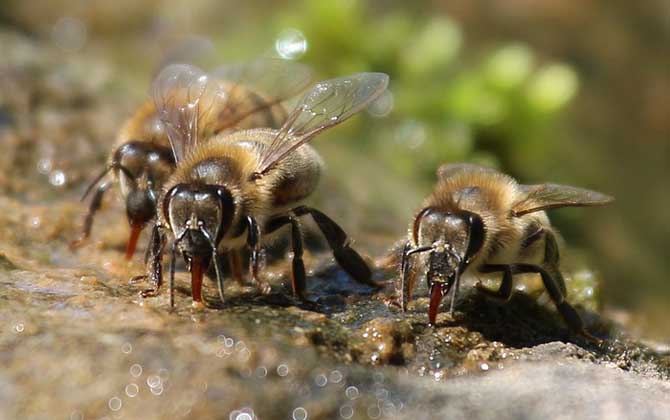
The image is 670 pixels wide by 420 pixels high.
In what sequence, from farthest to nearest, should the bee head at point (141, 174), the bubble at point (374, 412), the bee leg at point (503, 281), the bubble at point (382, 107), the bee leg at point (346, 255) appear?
1. the bubble at point (382, 107)
2. the bee head at point (141, 174)
3. the bee leg at point (346, 255)
4. the bee leg at point (503, 281)
5. the bubble at point (374, 412)

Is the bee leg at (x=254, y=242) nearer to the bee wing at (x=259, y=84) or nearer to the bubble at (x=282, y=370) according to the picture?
the bubble at (x=282, y=370)

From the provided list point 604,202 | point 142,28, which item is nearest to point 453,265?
point 604,202

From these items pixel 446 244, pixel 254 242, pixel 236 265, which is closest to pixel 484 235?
pixel 446 244

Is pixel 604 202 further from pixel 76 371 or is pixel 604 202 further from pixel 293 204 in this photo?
pixel 76 371

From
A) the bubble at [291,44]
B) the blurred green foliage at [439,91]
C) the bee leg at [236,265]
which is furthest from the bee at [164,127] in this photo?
the bubble at [291,44]

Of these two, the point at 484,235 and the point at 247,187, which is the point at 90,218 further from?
the point at 484,235
